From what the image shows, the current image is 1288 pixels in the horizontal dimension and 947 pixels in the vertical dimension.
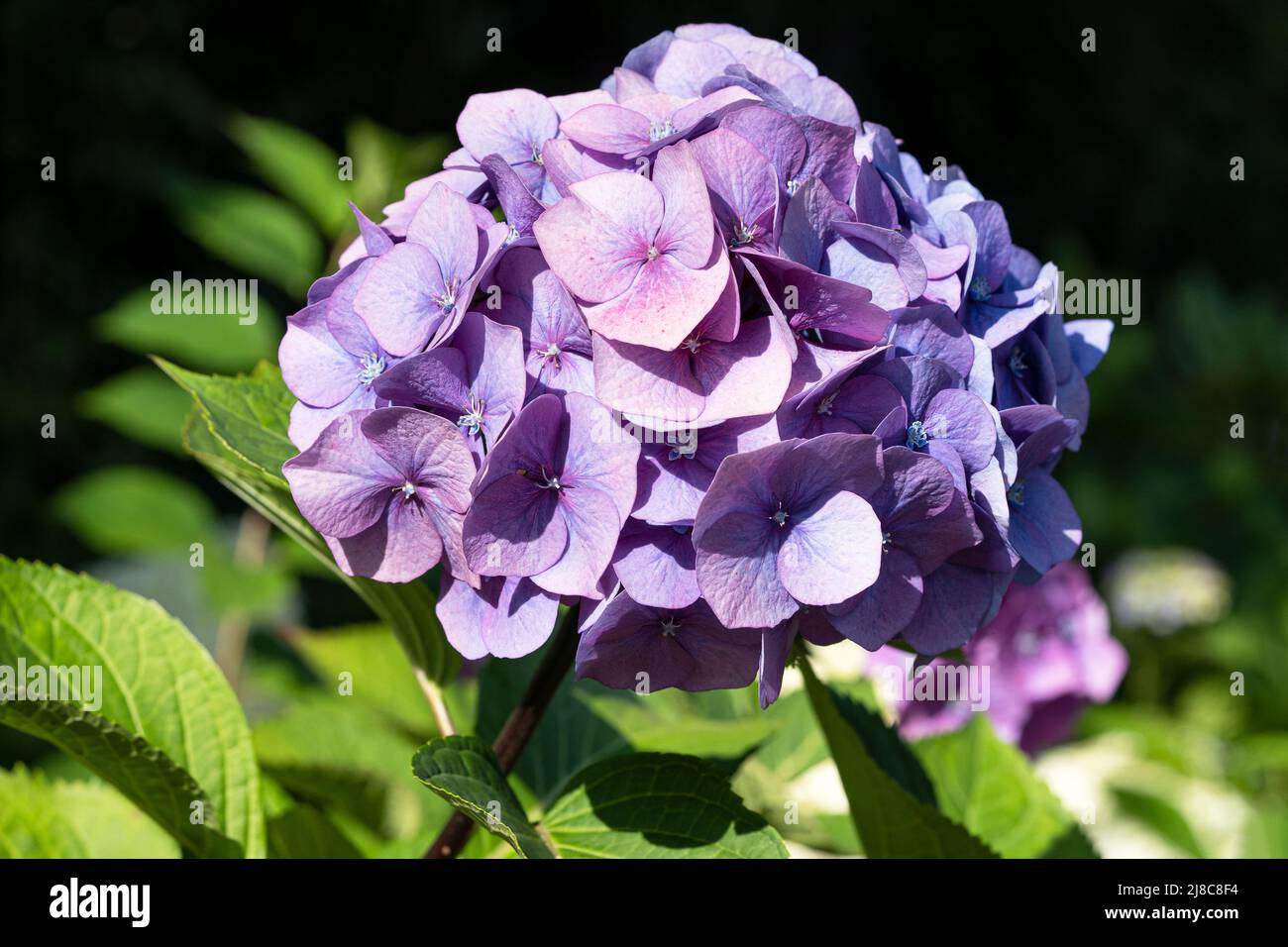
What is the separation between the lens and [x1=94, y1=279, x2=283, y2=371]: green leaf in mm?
1940

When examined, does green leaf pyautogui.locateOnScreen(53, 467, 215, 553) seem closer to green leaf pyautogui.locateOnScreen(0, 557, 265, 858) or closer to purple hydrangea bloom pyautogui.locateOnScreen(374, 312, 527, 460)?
green leaf pyautogui.locateOnScreen(0, 557, 265, 858)

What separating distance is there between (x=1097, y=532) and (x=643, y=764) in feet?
11.6

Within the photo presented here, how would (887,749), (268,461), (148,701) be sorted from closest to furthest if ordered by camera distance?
(268,461) < (148,701) < (887,749)

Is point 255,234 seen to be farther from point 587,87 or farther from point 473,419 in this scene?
point 587,87

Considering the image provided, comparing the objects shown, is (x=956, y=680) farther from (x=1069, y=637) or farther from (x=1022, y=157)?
(x=1022, y=157)

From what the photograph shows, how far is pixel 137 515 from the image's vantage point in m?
2.23

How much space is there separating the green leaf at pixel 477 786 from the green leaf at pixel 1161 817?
1553mm

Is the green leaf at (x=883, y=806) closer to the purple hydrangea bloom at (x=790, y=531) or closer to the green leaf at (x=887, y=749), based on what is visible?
the green leaf at (x=887, y=749)

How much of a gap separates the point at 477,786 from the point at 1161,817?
1650mm

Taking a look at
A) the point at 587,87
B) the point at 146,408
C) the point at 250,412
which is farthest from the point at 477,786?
the point at 587,87

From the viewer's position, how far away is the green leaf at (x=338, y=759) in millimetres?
1267

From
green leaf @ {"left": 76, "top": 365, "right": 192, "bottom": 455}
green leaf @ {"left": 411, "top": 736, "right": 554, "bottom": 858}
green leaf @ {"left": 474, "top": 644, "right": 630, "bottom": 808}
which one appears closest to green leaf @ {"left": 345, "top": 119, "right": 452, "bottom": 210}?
green leaf @ {"left": 76, "top": 365, "right": 192, "bottom": 455}

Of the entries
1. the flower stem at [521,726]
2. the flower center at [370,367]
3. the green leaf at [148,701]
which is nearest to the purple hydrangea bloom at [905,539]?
the flower stem at [521,726]
